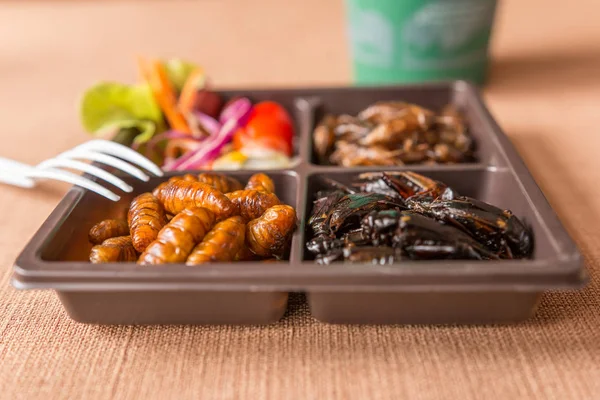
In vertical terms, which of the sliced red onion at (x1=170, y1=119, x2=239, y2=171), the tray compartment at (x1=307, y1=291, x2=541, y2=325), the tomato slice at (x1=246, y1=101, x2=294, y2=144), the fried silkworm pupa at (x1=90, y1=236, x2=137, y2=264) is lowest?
the sliced red onion at (x1=170, y1=119, x2=239, y2=171)

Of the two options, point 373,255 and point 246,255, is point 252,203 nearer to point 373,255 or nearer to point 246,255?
point 246,255

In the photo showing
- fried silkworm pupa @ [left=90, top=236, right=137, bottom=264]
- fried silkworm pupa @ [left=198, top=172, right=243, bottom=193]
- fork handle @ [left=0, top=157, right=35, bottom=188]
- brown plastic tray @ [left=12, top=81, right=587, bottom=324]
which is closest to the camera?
brown plastic tray @ [left=12, top=81, right=587, bottom=324]

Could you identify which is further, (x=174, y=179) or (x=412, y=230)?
(x=174, y=179)

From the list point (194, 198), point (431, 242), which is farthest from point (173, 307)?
point (431, 242)

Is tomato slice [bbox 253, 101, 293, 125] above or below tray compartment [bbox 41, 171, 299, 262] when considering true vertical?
below

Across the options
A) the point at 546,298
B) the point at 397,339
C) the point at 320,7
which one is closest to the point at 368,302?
the point at 397,339

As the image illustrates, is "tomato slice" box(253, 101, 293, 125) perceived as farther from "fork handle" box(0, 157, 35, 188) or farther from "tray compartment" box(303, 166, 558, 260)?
"fork handle" box(0, 157, 35, 188)

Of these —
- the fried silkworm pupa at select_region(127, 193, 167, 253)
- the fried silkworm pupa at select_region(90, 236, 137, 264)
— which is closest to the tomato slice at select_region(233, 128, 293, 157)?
the fried silkworm pupa at select_region(127, 193, 167, 253)

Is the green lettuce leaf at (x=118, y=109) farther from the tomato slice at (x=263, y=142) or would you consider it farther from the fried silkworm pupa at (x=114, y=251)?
the fried silkworm pupa at (x=114, y=251)

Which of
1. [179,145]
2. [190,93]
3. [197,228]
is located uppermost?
[197,228]
